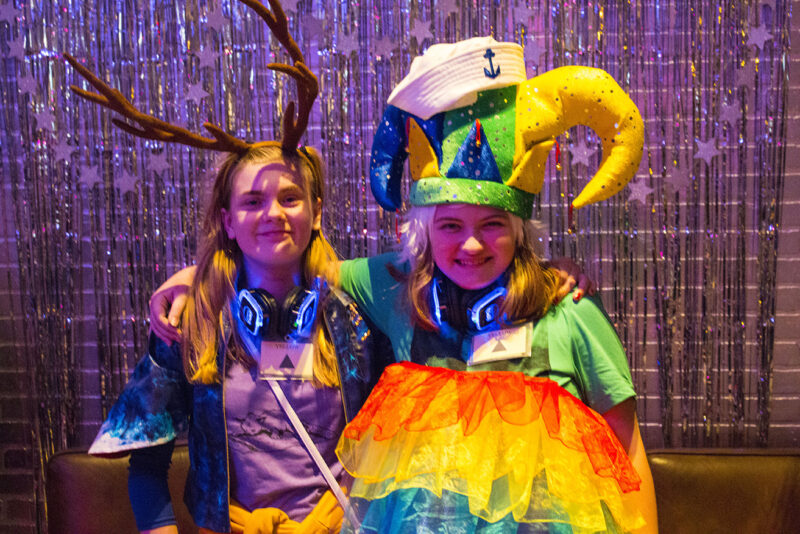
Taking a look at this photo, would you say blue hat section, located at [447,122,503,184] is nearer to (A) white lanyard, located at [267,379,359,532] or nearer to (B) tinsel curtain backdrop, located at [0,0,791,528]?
(A) white lanyard, located at [267,379,359,532]

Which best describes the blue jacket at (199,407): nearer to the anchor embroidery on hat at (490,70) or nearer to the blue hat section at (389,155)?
the blue hat section at (389,155)

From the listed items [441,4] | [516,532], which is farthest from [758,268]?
[516,532]

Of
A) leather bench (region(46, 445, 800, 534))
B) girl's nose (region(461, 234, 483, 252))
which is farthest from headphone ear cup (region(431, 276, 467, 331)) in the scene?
leather bench (region(46, 445, 800, 534))

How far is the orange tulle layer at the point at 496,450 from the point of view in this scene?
46.8 inches

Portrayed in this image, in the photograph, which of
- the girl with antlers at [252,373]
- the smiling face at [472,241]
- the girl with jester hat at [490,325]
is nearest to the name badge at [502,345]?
the girl with jester hat at [490,325]

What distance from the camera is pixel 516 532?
3.88ft

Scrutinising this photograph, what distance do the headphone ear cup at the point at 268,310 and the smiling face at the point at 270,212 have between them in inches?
3.1

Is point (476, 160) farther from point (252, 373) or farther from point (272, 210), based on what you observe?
point (252, 373)

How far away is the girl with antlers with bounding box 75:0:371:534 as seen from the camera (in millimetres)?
1530

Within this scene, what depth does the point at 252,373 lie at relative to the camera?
1576mm

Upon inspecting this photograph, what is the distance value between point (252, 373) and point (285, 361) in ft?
0.27

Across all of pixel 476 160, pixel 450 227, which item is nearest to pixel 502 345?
pixel 450 227

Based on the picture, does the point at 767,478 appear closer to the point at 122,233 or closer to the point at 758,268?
the point at 758,268

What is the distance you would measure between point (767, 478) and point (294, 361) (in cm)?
168
